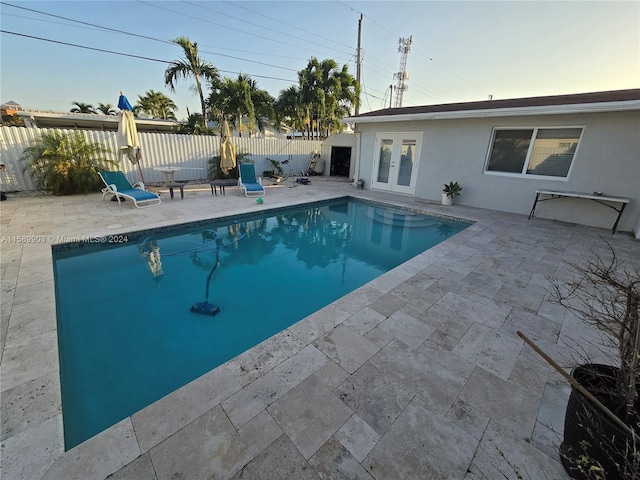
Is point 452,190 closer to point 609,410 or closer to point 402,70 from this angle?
point 609,410

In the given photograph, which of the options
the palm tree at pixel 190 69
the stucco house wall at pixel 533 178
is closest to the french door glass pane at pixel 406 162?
the stucco house wall at pixel 533 178

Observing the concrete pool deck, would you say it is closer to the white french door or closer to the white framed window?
the white framed window

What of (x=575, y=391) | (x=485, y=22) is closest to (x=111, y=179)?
(x=575, y=391)

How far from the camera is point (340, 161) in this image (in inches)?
617

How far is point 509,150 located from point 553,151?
0.99m

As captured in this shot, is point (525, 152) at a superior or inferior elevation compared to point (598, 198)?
superior

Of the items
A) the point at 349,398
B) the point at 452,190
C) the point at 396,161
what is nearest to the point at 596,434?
the point at 349,398

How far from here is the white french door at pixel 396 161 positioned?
31.2 feet

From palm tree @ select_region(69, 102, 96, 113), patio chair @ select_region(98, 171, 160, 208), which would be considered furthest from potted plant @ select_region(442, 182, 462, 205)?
palm tree @ select_region(69, 102, 96, 113)

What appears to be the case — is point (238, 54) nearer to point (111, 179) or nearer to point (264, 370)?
point (111, 179)

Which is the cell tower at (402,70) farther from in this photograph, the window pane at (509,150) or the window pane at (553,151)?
the window pane at (553,151)

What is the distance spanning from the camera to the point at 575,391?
140 cm

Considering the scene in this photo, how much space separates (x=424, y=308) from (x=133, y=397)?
302 cm

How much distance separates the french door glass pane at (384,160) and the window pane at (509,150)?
3464 millimetres
